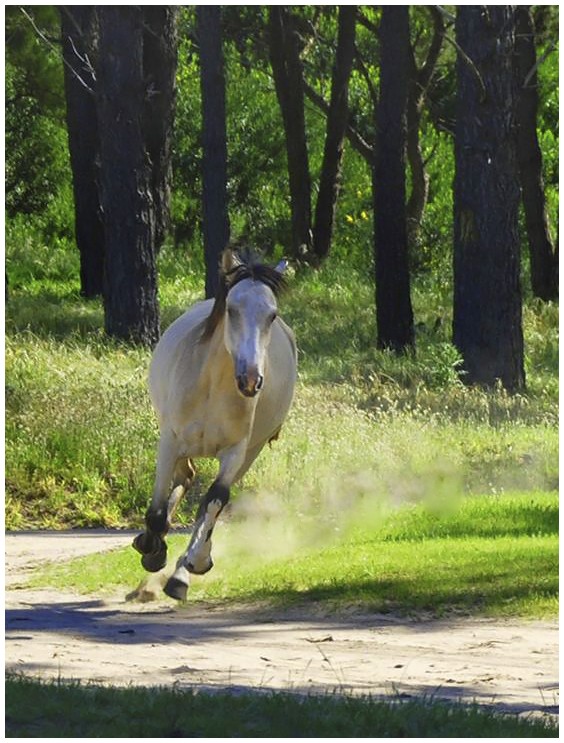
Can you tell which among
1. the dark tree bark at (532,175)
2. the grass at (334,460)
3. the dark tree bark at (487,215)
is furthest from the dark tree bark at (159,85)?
the dark tree bark at (487,215)

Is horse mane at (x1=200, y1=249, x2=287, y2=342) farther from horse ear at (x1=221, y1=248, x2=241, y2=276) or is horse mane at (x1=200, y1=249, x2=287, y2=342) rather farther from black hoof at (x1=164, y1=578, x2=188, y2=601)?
black hoof at (x1=164, y1=578, x2=188, y2=601)

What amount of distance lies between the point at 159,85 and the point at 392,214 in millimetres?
5135

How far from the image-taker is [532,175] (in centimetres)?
3039

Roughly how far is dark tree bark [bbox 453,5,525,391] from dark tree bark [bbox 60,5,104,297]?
7645 millimetres

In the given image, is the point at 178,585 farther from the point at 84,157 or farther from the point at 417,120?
the point at 417,120

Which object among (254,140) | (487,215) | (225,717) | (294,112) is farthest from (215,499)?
(254,140)

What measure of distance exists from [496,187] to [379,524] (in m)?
8.30

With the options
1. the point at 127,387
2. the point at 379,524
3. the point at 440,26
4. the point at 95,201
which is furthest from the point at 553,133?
the point at 379,524

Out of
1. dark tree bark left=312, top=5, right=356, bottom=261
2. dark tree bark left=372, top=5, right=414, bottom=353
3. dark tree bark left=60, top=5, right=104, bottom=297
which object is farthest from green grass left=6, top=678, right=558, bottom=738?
dark tree bark left=312, top=5, right=356, bottom=261

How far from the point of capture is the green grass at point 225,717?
7035 mm

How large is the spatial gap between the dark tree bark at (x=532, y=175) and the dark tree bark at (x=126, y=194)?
820cm

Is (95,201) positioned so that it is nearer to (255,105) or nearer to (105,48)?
(105,48)

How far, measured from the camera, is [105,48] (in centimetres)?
2338

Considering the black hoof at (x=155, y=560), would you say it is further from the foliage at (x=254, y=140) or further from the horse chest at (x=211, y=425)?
the foliage at (x=254, y=140)
